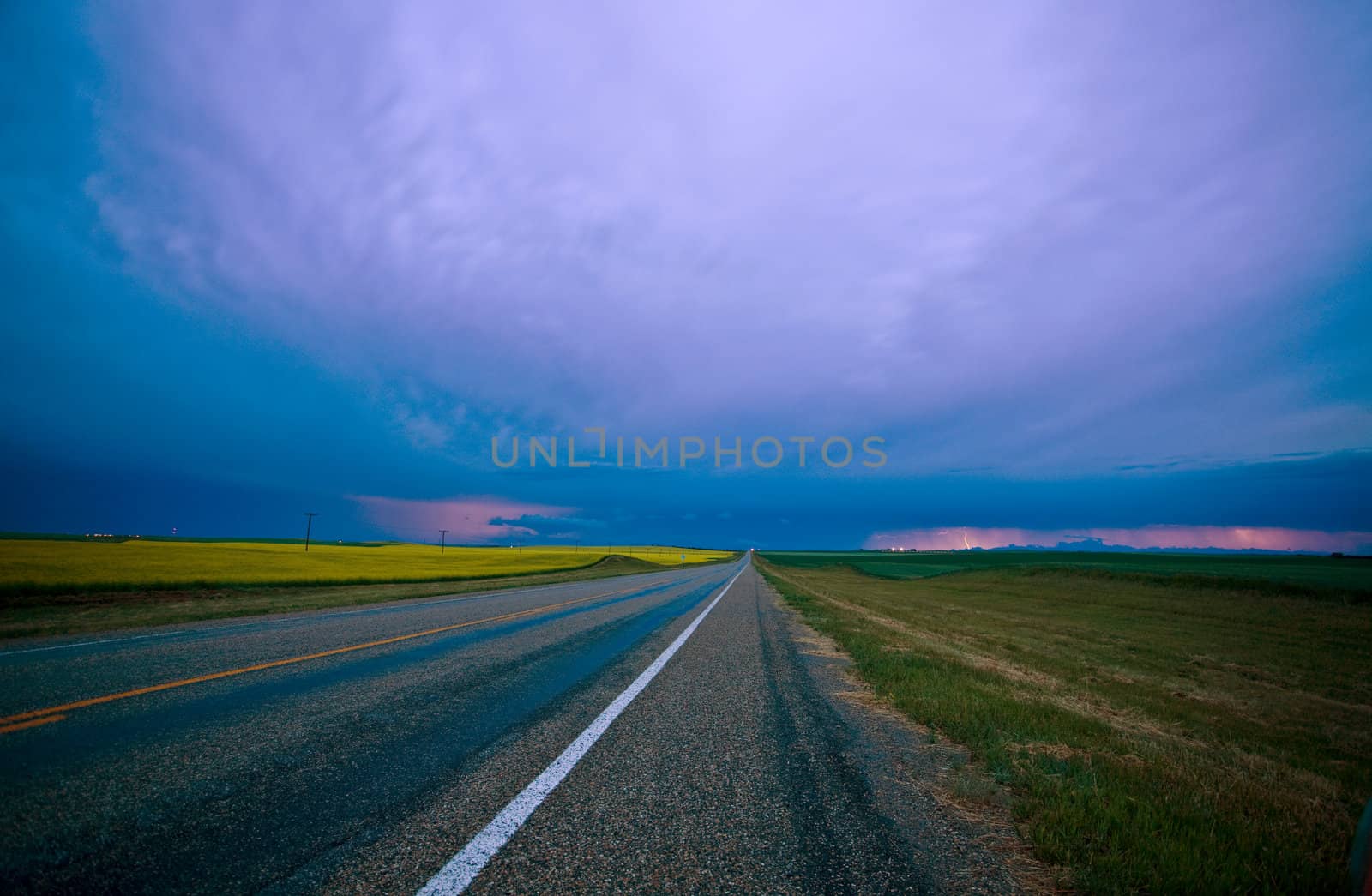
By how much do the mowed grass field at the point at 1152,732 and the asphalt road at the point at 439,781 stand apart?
2.70 ft

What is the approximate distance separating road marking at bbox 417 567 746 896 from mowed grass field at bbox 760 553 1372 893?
3.08 meters

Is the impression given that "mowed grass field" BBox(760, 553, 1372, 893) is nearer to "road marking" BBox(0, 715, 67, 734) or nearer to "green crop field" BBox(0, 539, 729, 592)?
"road marking" BBox(0, 715, 67, 734)

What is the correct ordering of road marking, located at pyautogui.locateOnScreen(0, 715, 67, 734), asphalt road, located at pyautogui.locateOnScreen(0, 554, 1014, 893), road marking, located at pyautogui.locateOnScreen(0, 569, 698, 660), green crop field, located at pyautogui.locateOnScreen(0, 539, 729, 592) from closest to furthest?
1. asphalt road, located at pyautogui.locateOnScreen(0, 554, 1014, 893)
2. road marking, located at pyautogui.locateOnScreen(0, 715, 67, 734)
3. road marking, located at pyautogui.locateOnScreen(0, 569, 698, 660)
4. green crop field, located at pyautogui.locateOnScreen(0, 539, 729, 592)

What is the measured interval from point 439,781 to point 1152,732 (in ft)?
30.0

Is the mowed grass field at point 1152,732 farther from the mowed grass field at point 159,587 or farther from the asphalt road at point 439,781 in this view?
the mowed grass field at point 159,587

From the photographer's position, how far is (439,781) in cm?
397

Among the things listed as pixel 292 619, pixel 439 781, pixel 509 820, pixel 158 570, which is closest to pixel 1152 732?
pixel 509 820

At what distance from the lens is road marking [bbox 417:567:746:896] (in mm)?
2679

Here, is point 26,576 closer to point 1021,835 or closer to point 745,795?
point 745,795

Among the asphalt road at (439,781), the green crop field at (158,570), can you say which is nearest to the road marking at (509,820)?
the asphalt road at (439,781)

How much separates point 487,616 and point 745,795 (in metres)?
11.7

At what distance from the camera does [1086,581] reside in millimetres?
40625

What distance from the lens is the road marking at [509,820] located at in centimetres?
268

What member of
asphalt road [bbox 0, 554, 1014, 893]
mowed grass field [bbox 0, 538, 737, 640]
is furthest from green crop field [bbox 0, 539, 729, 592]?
asphalt road [bbox 0, 554, 1014, 893]
